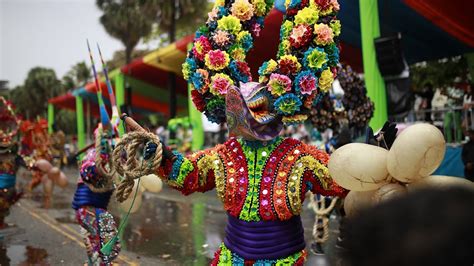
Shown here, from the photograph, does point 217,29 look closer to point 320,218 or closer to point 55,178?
point 320,218

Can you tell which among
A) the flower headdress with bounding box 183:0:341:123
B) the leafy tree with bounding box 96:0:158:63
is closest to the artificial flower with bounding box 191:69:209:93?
the flower headdress with bounding box 183:0:341:123

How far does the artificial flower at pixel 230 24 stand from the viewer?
Answer: 10.7 feet

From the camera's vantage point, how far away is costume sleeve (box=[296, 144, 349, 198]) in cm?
291

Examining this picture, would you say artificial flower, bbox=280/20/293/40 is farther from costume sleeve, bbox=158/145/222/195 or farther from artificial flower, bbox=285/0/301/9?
costume sleeve, bbox=158/145/222/195

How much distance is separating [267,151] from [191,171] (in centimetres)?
48

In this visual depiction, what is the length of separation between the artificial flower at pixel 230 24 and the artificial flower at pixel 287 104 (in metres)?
0.64

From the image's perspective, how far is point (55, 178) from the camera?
31.7ft

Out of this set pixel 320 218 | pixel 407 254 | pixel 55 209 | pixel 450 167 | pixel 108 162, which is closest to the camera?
pixel 407 254

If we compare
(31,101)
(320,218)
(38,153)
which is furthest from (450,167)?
(31,101)

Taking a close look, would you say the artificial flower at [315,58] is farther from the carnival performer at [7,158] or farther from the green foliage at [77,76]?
the green foliage at [77,76]

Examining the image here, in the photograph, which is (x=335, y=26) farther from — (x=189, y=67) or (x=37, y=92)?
(x=37, y=92)

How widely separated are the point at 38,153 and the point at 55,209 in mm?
3105

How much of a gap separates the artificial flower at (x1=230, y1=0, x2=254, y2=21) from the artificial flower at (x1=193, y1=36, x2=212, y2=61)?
0.27 meters

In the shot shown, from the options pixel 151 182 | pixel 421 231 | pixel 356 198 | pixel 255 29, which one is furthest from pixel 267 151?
pixel 421 231
